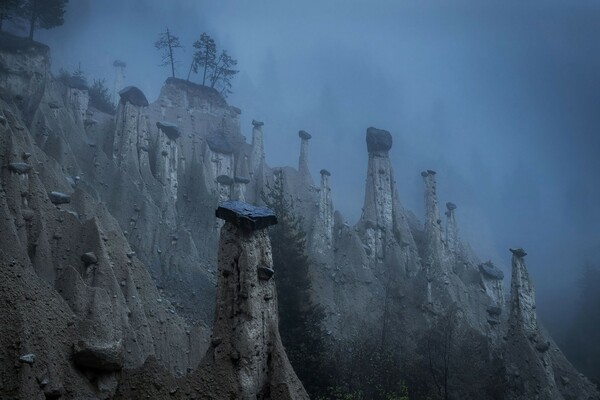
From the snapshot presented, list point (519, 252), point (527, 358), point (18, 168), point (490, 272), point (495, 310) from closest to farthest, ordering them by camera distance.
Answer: point (18, 168) < point (527, 358) < point (519, 252) < point (495, 310) < point (490, 272)

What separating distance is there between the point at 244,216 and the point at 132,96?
2628 centimetres

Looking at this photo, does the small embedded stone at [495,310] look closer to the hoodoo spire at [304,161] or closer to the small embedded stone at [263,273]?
the hoodoo spire at [304,161]

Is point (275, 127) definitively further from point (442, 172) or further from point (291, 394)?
point (291, 394)

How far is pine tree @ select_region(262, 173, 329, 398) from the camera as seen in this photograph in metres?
19.4

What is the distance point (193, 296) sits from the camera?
25750mm

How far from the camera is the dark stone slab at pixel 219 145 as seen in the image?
4041cm

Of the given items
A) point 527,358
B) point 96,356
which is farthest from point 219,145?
point 96,356

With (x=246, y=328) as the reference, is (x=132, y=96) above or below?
above

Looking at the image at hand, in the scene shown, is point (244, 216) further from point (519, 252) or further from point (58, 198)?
point (519, 252)

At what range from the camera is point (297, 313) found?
21.5 meters

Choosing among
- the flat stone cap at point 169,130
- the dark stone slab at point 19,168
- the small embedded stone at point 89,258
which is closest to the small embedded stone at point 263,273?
the small embedded stone at point 89,258

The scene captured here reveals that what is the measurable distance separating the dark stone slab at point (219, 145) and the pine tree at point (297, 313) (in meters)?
16.5

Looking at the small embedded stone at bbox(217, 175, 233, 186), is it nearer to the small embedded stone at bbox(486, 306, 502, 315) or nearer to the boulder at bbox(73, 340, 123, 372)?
the small embedded stone at bbox(486, 306, 502, 315)

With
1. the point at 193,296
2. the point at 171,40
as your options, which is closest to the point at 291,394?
the point at 193,296
